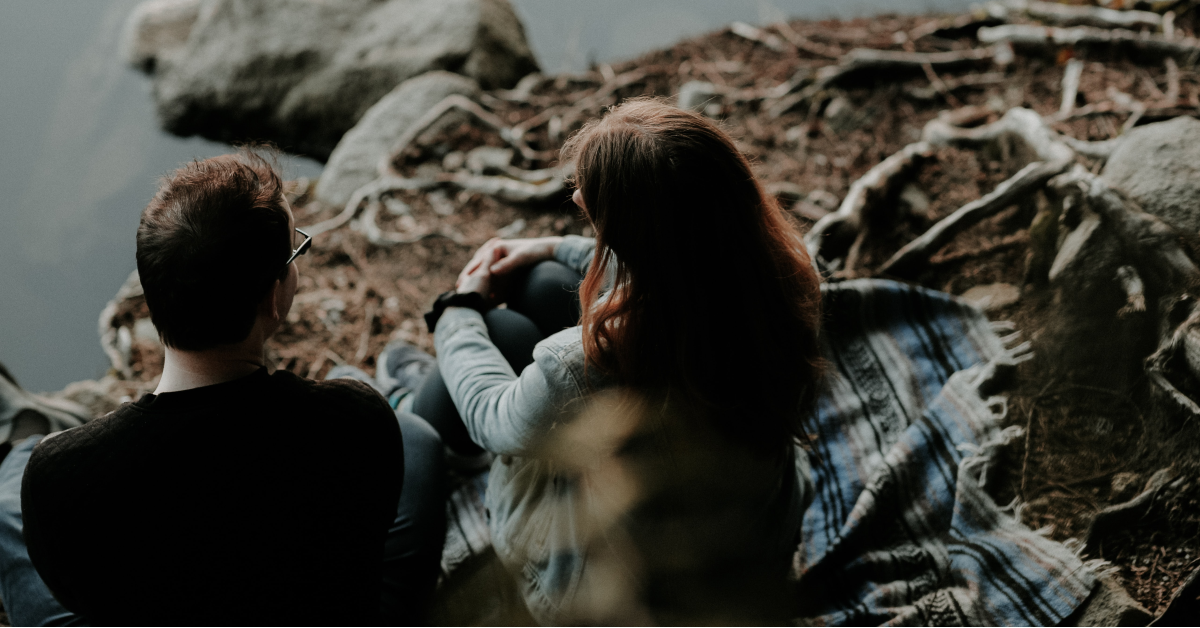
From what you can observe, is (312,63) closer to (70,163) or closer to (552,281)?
(70,163)

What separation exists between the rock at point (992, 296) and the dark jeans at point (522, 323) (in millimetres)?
1305

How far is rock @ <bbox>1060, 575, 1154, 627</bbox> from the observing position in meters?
1.35

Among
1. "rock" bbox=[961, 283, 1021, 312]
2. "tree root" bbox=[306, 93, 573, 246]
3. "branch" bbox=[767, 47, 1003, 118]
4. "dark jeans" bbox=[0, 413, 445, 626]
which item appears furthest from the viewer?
"branch" bbox=[767, 47, 1003, 118]

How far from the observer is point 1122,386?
1649mm

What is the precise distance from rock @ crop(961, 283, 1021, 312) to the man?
1.85m

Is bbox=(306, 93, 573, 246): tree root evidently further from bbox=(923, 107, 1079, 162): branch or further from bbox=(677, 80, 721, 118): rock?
bbox=(923, 107, 1079, 162): branch

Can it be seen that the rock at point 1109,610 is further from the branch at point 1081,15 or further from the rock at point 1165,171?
the branch at point 1081,15

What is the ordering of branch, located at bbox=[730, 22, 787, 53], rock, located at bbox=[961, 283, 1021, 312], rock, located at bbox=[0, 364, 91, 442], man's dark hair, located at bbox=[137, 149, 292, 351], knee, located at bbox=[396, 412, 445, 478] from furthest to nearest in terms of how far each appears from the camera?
branch, located at bbox=[730, 22, 787, 53]
rock, located at bbox=[961, 283, 1021, 312]
rock, located at bbox=[0, 364, 91, 442]
knee, located at bbox=[396, 412, 445, 478]
man's dark hair, located at bbox=[137, 149, 292, 351]

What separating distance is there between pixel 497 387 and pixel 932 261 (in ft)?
5.40

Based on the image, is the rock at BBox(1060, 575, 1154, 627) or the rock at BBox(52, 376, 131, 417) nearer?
the rock at BBox(1060, 575, 1154, 627)

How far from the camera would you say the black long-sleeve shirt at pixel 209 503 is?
3.15 ft

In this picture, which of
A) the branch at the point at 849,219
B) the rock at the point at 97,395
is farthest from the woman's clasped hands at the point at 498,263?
the rock at the point at 97,395

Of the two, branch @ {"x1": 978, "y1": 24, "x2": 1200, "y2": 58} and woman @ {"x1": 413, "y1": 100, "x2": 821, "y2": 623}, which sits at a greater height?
branch @ {"x1": 978, "y1": 24, "x2": 1200, "y2": 58}

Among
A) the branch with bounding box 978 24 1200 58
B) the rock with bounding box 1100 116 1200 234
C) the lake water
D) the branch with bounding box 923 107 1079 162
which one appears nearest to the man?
the lake water
